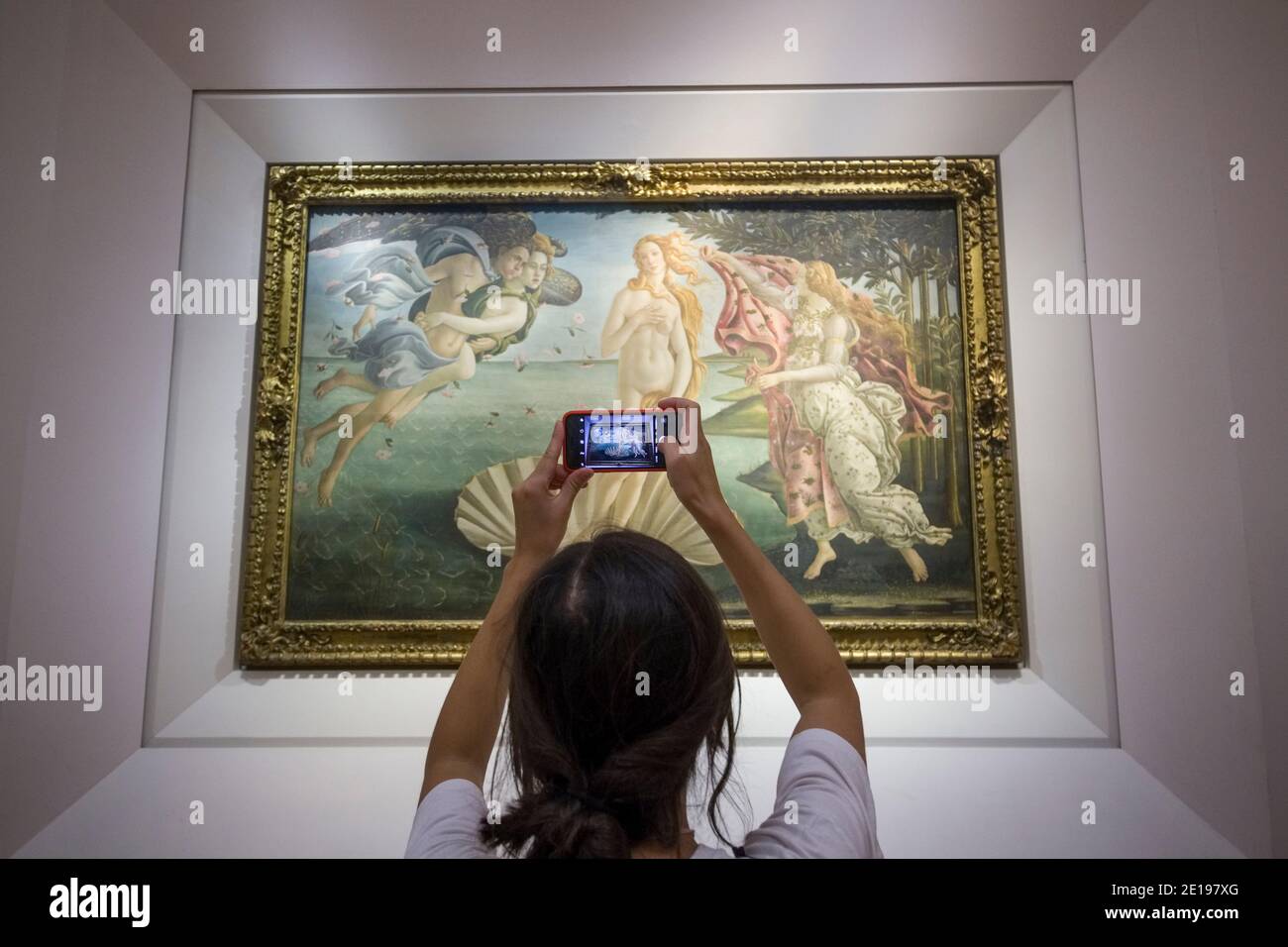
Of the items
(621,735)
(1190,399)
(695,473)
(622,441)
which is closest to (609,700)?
(621,735)

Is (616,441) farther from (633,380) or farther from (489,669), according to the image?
(633,380)

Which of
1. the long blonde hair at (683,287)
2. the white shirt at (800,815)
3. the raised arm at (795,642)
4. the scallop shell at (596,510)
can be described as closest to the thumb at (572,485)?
the raised arm at (795,642)

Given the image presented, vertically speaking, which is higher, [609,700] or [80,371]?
[80,371]

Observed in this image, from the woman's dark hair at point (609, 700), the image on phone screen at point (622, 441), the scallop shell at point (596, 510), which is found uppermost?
the image on phone screen at point (622, 441)

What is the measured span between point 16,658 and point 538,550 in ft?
6.94

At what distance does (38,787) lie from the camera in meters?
2.82

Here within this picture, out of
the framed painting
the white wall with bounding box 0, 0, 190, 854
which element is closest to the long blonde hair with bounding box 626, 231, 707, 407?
the framed painting

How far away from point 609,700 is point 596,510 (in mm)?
2071

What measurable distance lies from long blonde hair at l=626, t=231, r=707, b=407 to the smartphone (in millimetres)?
1111

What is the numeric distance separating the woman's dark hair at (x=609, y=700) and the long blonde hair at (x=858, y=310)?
2.39 metres

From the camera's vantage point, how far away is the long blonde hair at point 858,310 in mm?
3510

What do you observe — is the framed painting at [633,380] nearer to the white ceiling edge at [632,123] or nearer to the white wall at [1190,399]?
the white ceiling edge at [632,123]

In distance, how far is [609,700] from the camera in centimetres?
134

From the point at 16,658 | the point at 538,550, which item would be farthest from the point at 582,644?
the point at 16,658
